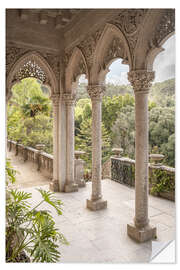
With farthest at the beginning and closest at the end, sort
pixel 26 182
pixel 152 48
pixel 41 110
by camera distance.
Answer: pixel 41 110 < pixel 26 182 < pixel 152 48

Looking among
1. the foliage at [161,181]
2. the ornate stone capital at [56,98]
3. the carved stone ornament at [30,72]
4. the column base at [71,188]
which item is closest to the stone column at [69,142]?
the column base at [71,188]

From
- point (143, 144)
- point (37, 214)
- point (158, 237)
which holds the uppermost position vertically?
point (143, 144)

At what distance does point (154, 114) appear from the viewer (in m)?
10.7

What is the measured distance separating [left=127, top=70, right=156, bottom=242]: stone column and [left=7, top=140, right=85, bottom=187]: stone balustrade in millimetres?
3002

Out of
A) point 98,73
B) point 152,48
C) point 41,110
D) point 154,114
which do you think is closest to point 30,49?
point 98,73

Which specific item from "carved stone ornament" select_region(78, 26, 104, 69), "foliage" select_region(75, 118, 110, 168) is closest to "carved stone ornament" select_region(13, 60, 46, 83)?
"carved stone ornament" select_region(78, 26, 104, 69)

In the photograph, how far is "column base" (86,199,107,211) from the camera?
439 centimetres

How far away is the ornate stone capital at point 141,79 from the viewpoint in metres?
3.26

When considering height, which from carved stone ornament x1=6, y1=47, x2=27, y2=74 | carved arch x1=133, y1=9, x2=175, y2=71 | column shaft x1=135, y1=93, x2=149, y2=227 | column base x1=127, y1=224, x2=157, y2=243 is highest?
carved stone ornament x1=6, y1=47, x2=27, y2=74

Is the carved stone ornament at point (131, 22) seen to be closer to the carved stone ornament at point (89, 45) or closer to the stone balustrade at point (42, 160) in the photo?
the carved stone ornament at point (89, 45)

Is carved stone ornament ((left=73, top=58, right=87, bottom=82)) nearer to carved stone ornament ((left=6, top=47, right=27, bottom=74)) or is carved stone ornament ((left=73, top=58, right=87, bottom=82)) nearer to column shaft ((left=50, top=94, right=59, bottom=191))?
column shaft ((left=50, top=94, right=59, bottom=191))

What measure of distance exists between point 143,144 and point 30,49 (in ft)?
11.5

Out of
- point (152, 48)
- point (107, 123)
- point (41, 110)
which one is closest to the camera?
point (152, 48)
